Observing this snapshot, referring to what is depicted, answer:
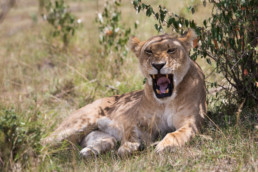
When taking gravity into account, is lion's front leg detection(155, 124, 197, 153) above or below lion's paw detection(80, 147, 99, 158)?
above

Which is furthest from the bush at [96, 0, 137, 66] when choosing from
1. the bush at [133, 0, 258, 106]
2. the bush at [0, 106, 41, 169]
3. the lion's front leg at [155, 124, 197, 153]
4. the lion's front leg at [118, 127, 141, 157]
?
the bush at [0, 106, 41, 169]

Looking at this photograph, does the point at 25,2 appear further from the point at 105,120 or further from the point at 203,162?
the point at 203,162

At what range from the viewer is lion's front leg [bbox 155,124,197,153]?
12.1 ft

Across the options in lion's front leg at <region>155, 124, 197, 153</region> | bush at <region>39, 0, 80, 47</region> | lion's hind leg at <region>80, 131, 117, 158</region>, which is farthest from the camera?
bush at <region>39, 0, 80, 47</region>

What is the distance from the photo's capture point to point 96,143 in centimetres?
451

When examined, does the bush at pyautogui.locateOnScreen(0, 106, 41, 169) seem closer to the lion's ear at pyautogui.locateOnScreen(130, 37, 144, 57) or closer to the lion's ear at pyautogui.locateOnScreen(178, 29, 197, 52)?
the lion's ear at pyautogui.locateOnScreen(130, 37, 144, 57)

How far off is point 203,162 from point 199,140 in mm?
525

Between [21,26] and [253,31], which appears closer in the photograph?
[253,31]

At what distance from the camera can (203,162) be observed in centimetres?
336

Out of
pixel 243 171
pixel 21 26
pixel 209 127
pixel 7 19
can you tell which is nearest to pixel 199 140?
pixel 209 127

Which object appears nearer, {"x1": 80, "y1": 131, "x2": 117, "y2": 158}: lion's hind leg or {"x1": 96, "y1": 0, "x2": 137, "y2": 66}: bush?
{"x1": 80, "y1": 131, "x2": 117, "y2": 158}: lion's hind leg

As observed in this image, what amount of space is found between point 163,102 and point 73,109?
204cm

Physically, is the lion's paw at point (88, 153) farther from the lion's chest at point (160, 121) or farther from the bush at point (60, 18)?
the bush at point (60, 18)

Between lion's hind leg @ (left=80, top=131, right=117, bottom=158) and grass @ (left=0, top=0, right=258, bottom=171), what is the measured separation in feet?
0.43
